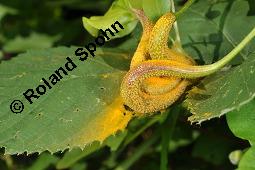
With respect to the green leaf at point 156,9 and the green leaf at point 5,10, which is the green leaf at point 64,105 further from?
the green leaf at point 5,10

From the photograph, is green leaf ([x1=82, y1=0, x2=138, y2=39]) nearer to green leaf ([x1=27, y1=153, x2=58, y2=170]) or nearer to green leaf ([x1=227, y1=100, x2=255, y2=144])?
green leaf ([x1=227, y1=100, x2=255, y2=144])

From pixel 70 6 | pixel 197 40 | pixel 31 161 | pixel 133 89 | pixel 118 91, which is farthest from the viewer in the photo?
pixel 70 6

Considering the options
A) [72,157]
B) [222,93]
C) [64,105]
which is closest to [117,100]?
[64,105]

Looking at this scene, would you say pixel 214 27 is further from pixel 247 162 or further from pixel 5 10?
pixel 5 10

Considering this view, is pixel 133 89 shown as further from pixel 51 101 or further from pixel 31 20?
pixel 31 20

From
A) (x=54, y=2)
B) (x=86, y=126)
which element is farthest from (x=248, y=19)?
(x=54, y=2)
